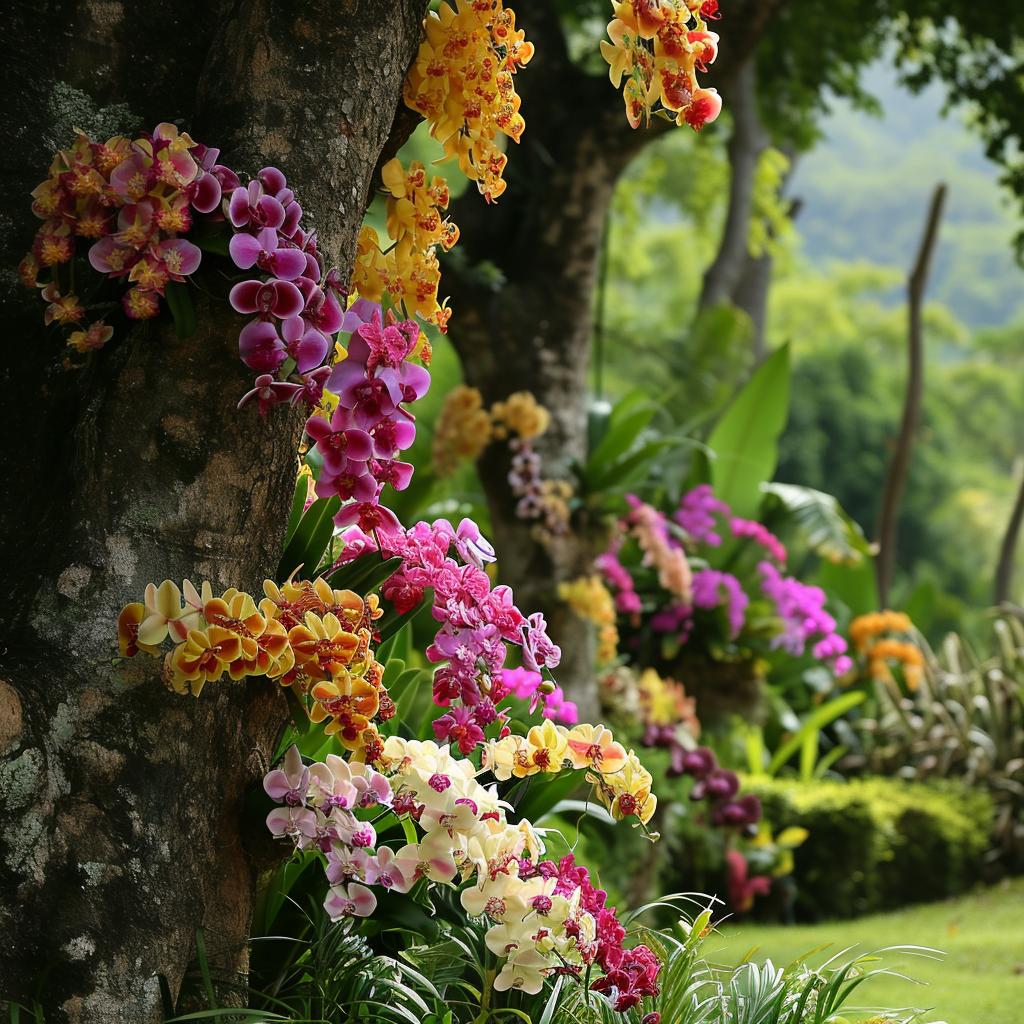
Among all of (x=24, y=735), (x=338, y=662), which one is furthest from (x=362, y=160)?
(x=24, y=735)

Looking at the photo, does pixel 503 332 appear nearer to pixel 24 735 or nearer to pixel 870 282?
pixel 24 735

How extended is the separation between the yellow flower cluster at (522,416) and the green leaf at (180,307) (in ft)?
11.0

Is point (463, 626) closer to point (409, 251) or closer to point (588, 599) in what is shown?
point (409, 251)

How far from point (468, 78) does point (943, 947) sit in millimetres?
3917

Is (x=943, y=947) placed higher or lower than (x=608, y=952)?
lower

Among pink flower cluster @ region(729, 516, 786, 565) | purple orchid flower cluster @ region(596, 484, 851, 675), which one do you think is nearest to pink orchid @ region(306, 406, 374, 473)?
Answer: purple orchid flower cluster @ region(596, 484, 851, 675)

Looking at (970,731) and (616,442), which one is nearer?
(616,442)

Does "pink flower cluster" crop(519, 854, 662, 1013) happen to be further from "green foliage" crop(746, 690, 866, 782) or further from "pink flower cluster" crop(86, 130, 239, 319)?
"green foliage" crop(746, 690, 866, 782)

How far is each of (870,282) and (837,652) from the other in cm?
2022

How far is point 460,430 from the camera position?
5.36m

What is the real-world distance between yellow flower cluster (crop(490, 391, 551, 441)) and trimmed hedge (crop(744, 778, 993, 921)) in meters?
2.40

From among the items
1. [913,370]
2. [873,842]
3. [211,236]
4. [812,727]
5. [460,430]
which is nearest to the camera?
[211,236]

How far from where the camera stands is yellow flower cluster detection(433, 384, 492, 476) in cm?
529

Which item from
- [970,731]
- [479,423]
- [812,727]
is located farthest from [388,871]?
[970,731]
